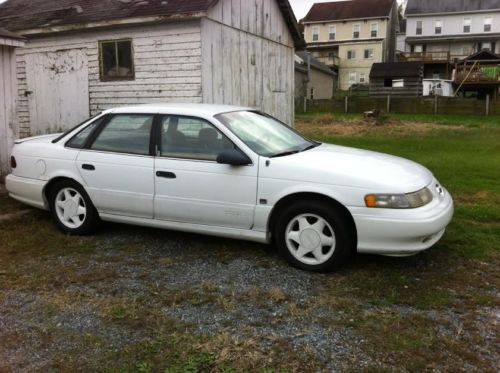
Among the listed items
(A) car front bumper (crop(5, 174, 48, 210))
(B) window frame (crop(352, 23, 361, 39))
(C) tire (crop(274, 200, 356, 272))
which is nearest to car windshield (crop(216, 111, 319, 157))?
(C) tire (crop(274, 200, 356, 272))

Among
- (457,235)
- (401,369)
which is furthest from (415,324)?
(457,235)

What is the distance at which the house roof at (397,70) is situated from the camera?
42.5m

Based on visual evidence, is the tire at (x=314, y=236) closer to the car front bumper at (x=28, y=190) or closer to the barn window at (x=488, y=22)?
the car front bumper at (x=28, y=190)

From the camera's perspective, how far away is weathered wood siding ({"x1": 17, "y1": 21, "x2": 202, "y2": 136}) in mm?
9859

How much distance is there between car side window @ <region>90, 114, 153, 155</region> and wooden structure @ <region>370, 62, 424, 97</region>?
3820cm

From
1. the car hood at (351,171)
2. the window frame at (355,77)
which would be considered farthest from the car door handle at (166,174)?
the window frame at (355,77)

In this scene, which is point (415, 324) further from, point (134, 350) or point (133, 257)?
point (133, 257)

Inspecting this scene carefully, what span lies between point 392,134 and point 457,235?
13.5m

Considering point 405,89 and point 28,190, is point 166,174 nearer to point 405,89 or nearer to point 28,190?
point 28,190

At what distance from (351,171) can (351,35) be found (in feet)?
186

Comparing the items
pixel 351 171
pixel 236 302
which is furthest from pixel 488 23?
pixel 236 302

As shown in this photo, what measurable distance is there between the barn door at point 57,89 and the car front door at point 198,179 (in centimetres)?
674

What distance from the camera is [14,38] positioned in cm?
755

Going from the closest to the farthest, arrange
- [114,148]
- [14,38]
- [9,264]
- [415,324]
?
[415,324] < [9,264] < [114,148] < [14,38]
